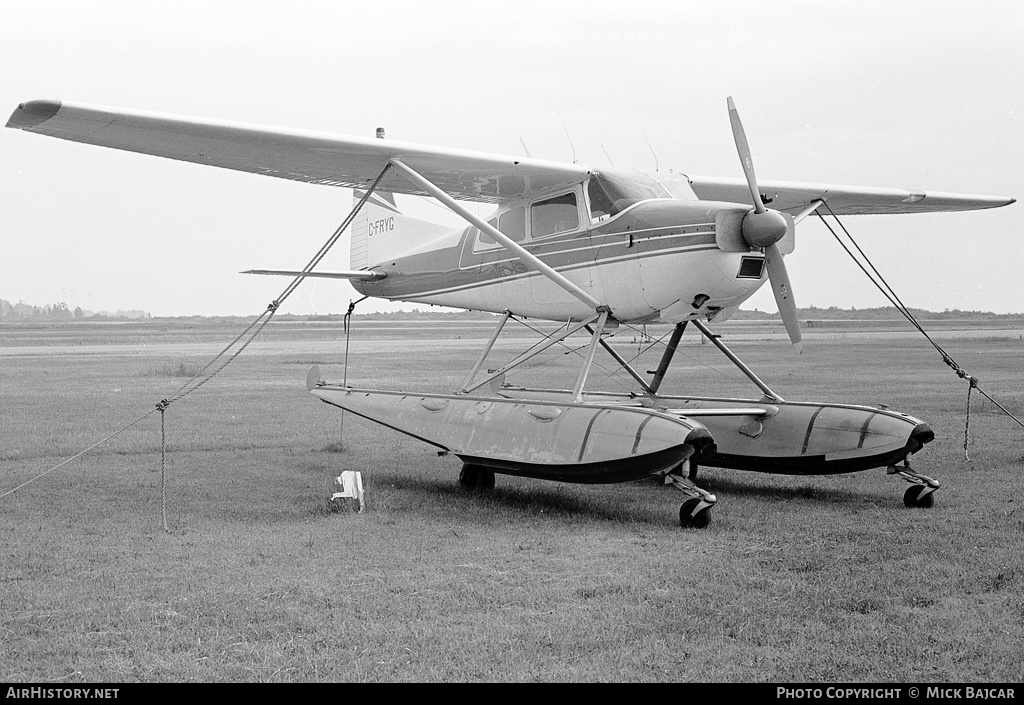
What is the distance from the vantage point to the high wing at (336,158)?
323 inches

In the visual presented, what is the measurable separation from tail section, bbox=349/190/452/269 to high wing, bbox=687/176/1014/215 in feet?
12.5

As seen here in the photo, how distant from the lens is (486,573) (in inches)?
259

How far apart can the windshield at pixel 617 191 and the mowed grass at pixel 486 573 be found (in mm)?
3048

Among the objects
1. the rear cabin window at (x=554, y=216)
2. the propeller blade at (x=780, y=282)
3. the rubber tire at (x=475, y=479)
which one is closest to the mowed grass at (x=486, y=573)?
the rubber tire at (x=475, y=479)

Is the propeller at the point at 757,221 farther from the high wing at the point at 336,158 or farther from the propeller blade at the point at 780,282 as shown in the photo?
the high wing at the point at 336,158

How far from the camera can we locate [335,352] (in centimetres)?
4038

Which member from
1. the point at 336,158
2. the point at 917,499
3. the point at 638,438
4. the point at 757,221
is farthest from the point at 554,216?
the point at 917,499

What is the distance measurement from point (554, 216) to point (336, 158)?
2.52 meters

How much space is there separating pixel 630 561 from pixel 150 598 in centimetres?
328

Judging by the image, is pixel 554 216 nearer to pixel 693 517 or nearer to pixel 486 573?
pixel 693 517

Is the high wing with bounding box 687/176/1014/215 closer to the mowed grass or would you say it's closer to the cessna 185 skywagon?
the cessna 185 skywagon

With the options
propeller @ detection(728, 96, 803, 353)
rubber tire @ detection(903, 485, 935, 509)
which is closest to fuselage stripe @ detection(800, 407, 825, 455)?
rubber tire @ detection(903, 485, 935, 509)
